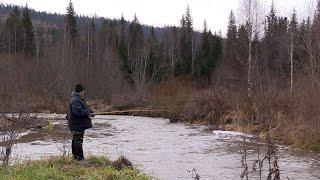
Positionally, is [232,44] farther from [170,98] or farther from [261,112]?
[261,112]

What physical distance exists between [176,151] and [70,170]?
745 cm

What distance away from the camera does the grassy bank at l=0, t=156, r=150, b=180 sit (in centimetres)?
945

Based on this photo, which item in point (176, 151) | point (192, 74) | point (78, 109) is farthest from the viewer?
point (192, 74)

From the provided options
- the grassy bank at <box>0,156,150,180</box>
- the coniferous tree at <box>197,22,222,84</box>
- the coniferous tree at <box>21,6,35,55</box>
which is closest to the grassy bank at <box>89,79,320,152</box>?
the grassy bank at <box>0,156,150,180</box>

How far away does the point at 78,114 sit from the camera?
12.1m

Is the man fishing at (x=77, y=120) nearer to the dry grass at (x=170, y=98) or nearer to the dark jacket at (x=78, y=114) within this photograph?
the dark jacket at (x=78, y=114)

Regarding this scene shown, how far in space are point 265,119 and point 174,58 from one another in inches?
1932

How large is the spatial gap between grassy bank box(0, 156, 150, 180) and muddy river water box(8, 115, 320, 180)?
1.42 m

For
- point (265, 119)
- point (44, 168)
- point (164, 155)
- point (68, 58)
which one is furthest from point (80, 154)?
point (68, 58)

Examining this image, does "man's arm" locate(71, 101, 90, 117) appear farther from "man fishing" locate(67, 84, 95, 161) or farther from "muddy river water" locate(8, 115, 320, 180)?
"muddy river water" locate(8, 115, 320, 180)

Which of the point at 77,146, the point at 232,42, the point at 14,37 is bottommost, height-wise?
the point at 77,146

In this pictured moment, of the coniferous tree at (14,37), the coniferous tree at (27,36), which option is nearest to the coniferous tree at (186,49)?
the coniferous tree at (27,36)

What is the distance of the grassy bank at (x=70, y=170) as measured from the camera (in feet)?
31.0

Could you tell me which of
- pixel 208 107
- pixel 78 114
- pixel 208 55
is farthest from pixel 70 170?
pixel 208 55
